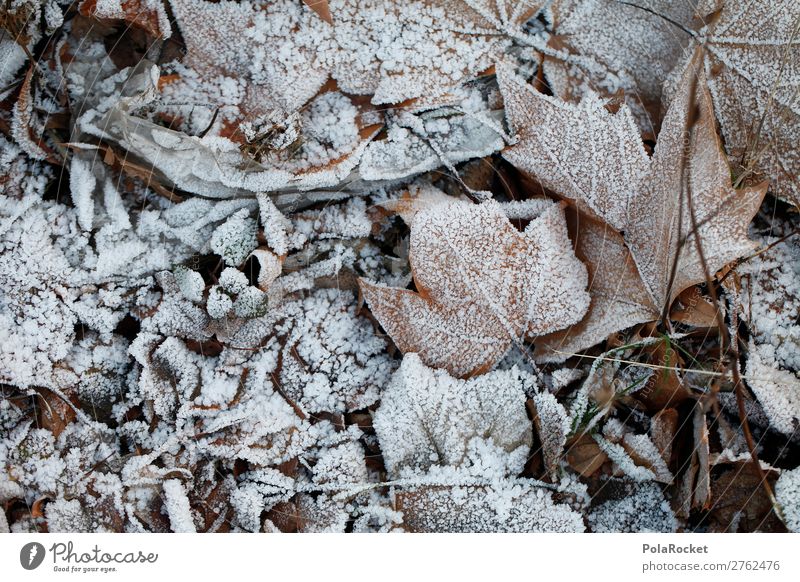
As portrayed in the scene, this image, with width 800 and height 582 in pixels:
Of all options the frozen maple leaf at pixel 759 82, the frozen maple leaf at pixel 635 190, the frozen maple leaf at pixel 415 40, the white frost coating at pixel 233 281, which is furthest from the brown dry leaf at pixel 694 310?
the white frost coating at pixel 233 281

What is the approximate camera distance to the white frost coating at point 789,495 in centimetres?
55

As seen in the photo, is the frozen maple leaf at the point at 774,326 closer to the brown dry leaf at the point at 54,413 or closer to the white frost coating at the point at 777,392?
the white frost coating at the point at 777,392

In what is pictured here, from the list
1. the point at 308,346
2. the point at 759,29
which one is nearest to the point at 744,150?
the point at 759,29

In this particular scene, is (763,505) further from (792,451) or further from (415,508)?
(415,508)

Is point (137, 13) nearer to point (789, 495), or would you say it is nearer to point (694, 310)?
point (694, 310)

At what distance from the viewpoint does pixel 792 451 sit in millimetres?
562

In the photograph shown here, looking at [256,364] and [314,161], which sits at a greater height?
[314,161]

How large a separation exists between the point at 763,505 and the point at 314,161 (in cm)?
53

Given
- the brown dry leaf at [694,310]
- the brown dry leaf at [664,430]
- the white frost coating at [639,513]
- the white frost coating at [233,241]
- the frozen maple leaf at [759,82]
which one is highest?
the frozen maple leaf at [759,82]

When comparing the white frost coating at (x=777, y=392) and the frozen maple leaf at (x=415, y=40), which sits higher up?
the frozen maple leaf at (x=415, y=40)

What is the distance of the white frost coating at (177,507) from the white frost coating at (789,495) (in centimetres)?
54

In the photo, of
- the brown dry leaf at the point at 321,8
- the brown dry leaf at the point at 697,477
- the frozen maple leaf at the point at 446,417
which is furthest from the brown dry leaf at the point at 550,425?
the brown dry leaf at the point at 321,8
